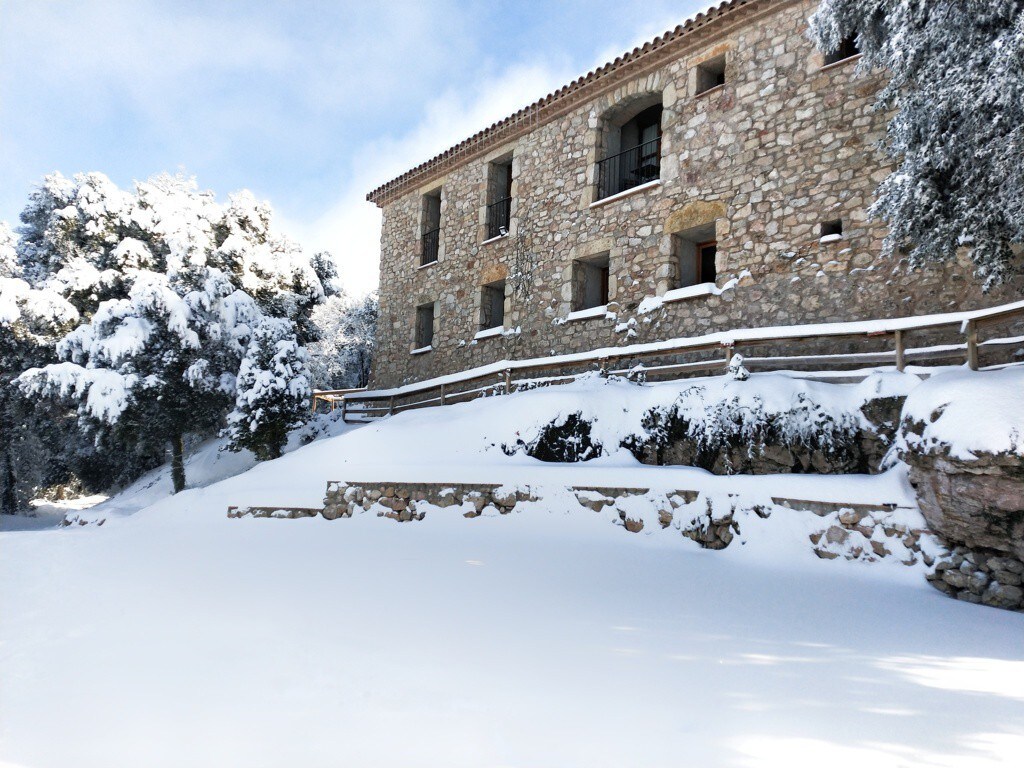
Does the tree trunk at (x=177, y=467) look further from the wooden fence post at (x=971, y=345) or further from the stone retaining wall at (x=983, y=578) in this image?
the wooden fence post at (x=971, y=345)

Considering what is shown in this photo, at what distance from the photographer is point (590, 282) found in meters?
10.9

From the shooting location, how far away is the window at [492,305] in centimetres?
1225

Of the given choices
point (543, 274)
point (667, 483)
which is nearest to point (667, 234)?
point (543, 274)

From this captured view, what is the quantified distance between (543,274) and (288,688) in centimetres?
922

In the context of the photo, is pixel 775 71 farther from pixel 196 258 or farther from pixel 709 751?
pixel 196 258

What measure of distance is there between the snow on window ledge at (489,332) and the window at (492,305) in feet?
0.75

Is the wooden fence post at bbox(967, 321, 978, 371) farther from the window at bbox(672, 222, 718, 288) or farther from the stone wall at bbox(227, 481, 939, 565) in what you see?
the window at bbox(672, 222, 718, 288)

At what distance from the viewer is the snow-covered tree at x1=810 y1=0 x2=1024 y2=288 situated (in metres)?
4.75

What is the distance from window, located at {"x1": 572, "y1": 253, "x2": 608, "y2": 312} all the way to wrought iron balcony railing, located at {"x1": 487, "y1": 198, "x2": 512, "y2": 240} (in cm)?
241

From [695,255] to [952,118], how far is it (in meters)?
4.60

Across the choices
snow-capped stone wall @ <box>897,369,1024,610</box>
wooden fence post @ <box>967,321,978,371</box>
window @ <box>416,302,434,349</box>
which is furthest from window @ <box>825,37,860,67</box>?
window @ <box>416,302,434,349</box>

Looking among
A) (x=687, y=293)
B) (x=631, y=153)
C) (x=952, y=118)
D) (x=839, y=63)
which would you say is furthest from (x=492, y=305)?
(x=952, y=118)

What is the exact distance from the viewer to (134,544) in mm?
6398

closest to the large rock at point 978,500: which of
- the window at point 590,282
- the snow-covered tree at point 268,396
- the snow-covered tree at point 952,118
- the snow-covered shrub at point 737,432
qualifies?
the snow-covered shrub at point 737,432
